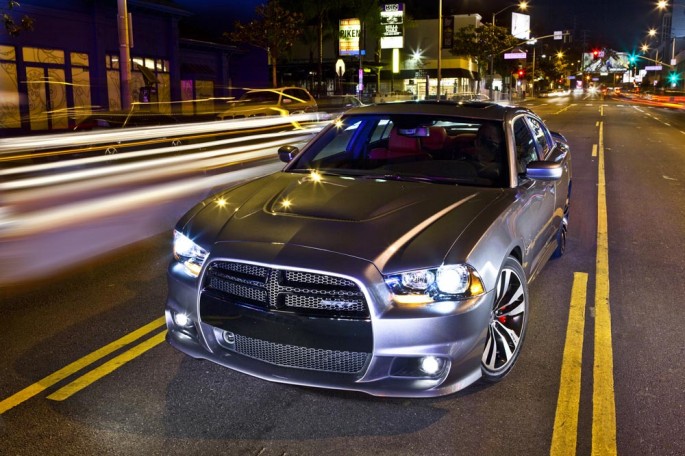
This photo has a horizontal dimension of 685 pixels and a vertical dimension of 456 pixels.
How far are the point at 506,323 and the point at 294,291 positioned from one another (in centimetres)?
145

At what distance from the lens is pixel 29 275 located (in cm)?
654

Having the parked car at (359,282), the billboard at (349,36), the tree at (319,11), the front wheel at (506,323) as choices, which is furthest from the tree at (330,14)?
the front wheel at (506,323)

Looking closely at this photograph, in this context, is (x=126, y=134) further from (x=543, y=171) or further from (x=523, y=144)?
(x=543, y=171)

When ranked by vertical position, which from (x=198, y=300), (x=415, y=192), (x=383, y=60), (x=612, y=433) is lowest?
(x=612, y=433)

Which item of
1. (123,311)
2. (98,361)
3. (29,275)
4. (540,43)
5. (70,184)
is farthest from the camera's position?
(540,43)

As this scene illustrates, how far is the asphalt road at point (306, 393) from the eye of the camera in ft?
11.3

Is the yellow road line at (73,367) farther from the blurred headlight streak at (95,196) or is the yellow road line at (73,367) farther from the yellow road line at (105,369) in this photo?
the blurred headlight streak at (95,196)

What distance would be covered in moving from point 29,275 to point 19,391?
2.81 metres

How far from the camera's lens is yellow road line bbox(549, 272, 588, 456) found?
3452mm

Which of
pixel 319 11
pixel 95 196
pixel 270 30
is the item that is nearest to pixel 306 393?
pixel 95 196

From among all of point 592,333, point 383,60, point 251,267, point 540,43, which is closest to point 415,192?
point 251,267

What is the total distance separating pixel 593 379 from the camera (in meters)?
4.18

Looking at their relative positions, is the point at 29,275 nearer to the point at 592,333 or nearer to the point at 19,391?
the point at 19,391

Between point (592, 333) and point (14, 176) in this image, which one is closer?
point (592, 333)
